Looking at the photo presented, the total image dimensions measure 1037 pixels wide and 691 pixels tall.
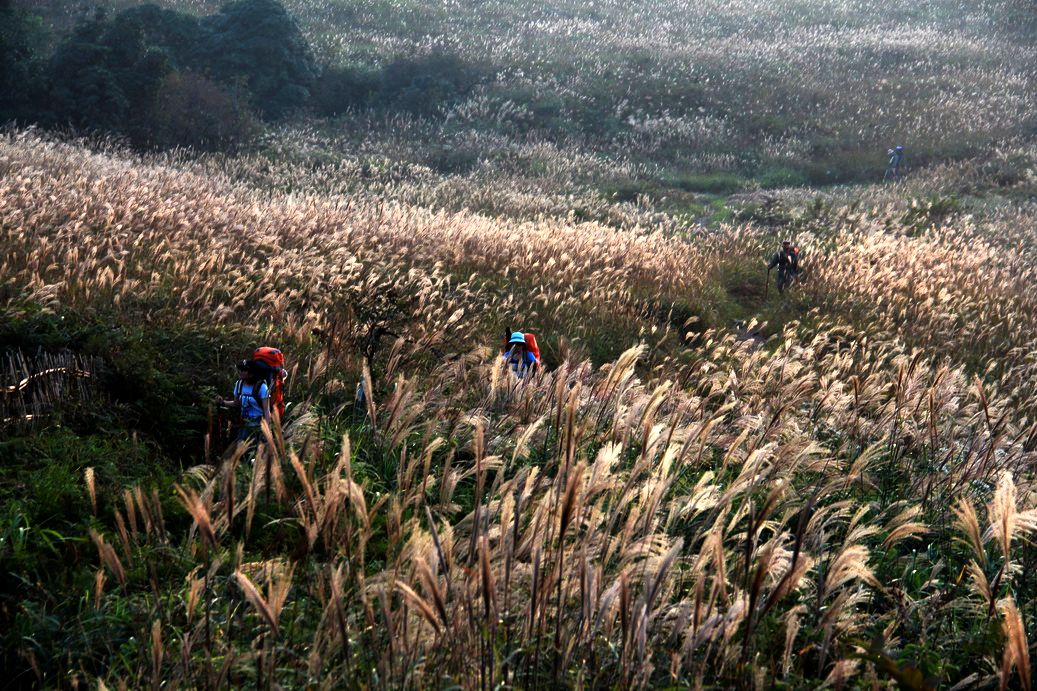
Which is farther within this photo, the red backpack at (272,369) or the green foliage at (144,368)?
the green foliage at (144,368)

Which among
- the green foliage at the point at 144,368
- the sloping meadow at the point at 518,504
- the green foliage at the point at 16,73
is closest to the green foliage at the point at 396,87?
the green foliage at the point at 16,73

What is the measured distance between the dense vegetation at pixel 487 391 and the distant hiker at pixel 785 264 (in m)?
0.38

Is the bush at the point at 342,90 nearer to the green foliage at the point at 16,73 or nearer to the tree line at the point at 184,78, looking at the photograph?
the tree line at the point at 184,78

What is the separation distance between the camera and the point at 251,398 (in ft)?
15.9

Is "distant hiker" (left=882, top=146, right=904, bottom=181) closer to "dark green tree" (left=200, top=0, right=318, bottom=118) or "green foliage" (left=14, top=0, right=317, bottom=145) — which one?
"dark green tree" (left=200, top=0, right=318, bottom=118)

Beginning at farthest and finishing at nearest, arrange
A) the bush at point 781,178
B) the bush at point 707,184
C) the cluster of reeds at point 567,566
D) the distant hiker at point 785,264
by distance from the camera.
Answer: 1. the bush at point 781,178
2. the bush at point 707,184
3. the distant hiker at point 785,264
4. the cluster of reeds at point 567,566

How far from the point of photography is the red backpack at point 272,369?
4.80m

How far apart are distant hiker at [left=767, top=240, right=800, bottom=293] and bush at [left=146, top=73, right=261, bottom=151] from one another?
1600 cm

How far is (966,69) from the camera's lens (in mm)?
41094

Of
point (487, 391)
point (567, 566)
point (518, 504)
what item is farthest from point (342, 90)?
point (518, 504)

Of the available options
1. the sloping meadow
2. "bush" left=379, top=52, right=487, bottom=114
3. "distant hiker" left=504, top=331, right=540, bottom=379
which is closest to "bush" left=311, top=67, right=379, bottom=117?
"bush" left=379, top=52, right=487, bottom=114

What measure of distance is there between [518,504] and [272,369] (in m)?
3.00

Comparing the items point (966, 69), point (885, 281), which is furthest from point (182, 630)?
point (966, 69)

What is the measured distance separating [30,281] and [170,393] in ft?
6.53
